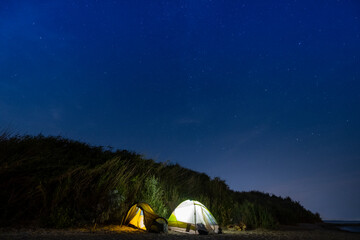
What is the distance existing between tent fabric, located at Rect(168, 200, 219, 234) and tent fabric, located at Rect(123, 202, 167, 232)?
3.07 feet

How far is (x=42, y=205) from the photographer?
7.39 m

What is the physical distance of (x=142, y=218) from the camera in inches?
308

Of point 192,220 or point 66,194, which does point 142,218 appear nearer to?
point 192,220

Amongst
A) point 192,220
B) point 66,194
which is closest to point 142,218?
point 192,220

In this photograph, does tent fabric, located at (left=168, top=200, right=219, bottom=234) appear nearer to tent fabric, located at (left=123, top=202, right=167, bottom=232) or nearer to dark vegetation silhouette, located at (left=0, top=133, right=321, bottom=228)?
dark vegetation silhouette, located at (left=0, top=133, right=321, bottom=228)

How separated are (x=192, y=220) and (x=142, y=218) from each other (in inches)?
62.4

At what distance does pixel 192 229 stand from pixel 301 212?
1037cm

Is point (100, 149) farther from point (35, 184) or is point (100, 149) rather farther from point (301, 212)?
point (301, 212)

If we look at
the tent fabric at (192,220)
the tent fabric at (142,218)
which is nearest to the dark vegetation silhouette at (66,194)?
the tent fabric at (142,218)

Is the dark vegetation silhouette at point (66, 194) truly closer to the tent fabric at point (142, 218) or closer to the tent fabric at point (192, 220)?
the tent fabric at point (142, 218)

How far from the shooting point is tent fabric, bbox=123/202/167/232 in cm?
759

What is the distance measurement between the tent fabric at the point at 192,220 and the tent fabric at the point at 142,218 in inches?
36.8

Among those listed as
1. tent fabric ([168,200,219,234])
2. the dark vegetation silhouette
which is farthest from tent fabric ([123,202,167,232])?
tent fabric ([168,200,219,234])

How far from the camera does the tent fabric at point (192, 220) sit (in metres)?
8.23
